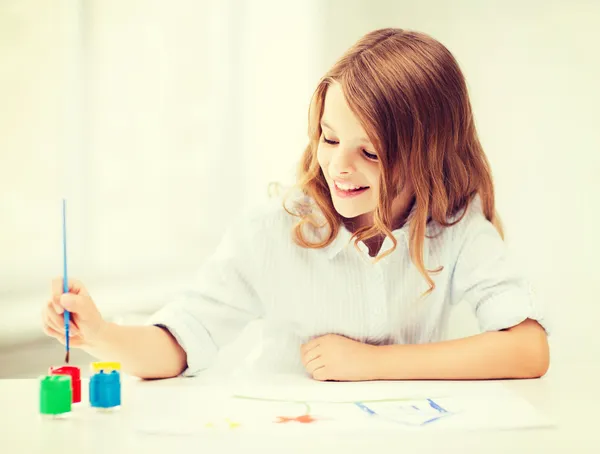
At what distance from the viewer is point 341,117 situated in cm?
116

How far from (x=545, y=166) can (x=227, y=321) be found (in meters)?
1.19

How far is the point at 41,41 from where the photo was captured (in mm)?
1687

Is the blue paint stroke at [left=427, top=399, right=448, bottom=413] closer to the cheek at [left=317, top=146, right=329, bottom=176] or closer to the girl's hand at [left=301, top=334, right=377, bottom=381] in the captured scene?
the girl's hand at [left=301, top=334, right=377, bottom=381]

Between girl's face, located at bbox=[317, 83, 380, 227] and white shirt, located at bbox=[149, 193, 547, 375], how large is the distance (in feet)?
0.36

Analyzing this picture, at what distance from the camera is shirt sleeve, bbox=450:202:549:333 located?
1.22 meters

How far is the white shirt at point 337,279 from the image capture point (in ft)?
4.23

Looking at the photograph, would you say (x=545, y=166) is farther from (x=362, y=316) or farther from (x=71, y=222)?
(x=71, y=222)

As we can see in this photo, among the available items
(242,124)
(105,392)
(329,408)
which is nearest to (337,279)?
(329,408)

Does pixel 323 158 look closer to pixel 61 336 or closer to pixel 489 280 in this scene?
pixel 489 280

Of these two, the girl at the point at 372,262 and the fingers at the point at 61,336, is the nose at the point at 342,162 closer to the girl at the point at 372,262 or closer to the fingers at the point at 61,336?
the girl at the point at 372,262

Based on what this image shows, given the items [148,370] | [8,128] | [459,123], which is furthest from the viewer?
[8,128]

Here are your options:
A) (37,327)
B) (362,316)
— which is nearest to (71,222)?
(37,327)

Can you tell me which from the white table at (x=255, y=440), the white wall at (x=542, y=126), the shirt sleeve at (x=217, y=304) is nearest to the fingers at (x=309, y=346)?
the shirt sleeve at (x=217, y=304)

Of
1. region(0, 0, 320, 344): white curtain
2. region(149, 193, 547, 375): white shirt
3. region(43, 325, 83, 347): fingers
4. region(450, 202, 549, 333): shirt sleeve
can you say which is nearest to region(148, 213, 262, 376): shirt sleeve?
region(149, 193, 547, 375): white shirt
